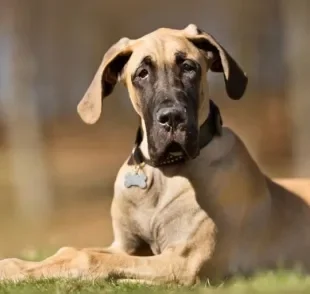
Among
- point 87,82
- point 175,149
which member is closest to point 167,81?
point 175,149

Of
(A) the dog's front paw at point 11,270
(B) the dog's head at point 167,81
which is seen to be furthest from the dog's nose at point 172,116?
(A) the dog's front paw at point 11,270

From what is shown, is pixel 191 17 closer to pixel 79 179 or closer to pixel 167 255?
pixel 79 179

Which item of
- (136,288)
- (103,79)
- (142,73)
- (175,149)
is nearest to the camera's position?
(136,288)

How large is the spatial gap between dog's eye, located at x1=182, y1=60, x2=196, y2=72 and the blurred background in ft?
8.58

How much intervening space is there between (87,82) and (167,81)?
10.7ft

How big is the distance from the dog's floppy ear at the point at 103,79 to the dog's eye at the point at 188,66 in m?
0.20

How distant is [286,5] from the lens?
5594 mm

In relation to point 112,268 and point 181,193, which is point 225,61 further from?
point 112,268

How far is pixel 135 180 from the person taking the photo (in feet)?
8.75

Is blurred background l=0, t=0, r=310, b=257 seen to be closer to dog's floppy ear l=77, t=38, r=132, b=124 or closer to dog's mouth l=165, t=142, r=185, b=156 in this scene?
dog's floppy ear l=77, t=38, r=132, b=124

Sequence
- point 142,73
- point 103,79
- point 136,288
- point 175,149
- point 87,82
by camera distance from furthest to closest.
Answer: point 87,82 < point 103,79 < point 142,73 < point 175,149 < point 136,288

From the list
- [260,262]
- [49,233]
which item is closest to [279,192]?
[260,262]

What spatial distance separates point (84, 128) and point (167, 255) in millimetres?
Result: 3215

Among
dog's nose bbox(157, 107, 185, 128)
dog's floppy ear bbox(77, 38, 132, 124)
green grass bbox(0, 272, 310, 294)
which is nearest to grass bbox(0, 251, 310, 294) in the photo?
green grass bbox(0, 272, 310, 294)
